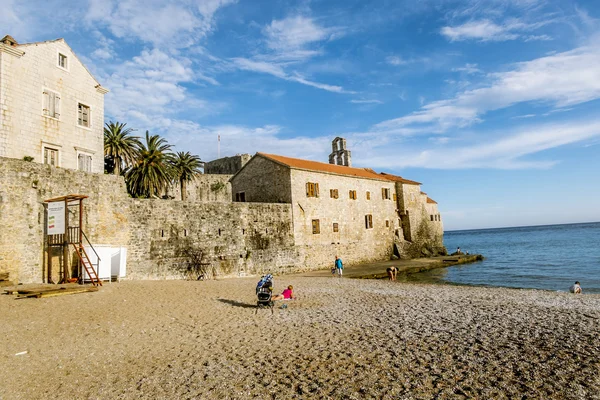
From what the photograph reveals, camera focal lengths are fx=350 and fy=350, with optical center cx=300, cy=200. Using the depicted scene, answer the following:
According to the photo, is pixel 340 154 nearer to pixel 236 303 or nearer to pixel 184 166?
pixel 184 166

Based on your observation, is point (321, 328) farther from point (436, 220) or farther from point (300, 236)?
point (436, 220)

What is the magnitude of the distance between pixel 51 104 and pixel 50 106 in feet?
0.48

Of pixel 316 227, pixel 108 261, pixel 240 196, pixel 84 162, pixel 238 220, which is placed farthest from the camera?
pixel 240 196

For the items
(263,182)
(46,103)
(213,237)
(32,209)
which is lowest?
(213,237)

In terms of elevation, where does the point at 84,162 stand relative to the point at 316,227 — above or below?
above

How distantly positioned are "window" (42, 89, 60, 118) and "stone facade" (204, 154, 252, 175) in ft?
75.6

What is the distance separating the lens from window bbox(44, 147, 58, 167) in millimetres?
19750

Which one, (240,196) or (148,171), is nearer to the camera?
(148,171)

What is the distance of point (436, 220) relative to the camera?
158 ft

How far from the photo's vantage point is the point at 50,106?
20.0 meters

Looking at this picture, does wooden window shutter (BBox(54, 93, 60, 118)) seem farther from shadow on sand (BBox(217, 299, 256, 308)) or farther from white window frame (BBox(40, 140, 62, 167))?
shadow on sand (BBox(217, 299, 256, 308))

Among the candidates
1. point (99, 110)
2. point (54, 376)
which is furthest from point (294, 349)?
Answer: point (99, 110)

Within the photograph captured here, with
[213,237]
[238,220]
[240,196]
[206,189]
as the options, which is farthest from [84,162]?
[206,189]

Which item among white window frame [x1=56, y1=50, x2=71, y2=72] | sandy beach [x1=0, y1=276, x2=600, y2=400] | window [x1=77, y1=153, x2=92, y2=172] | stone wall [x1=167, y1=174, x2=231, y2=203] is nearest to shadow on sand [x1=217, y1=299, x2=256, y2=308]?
sandy beach [x1=0, y1=276, x2=600, y2=400]
